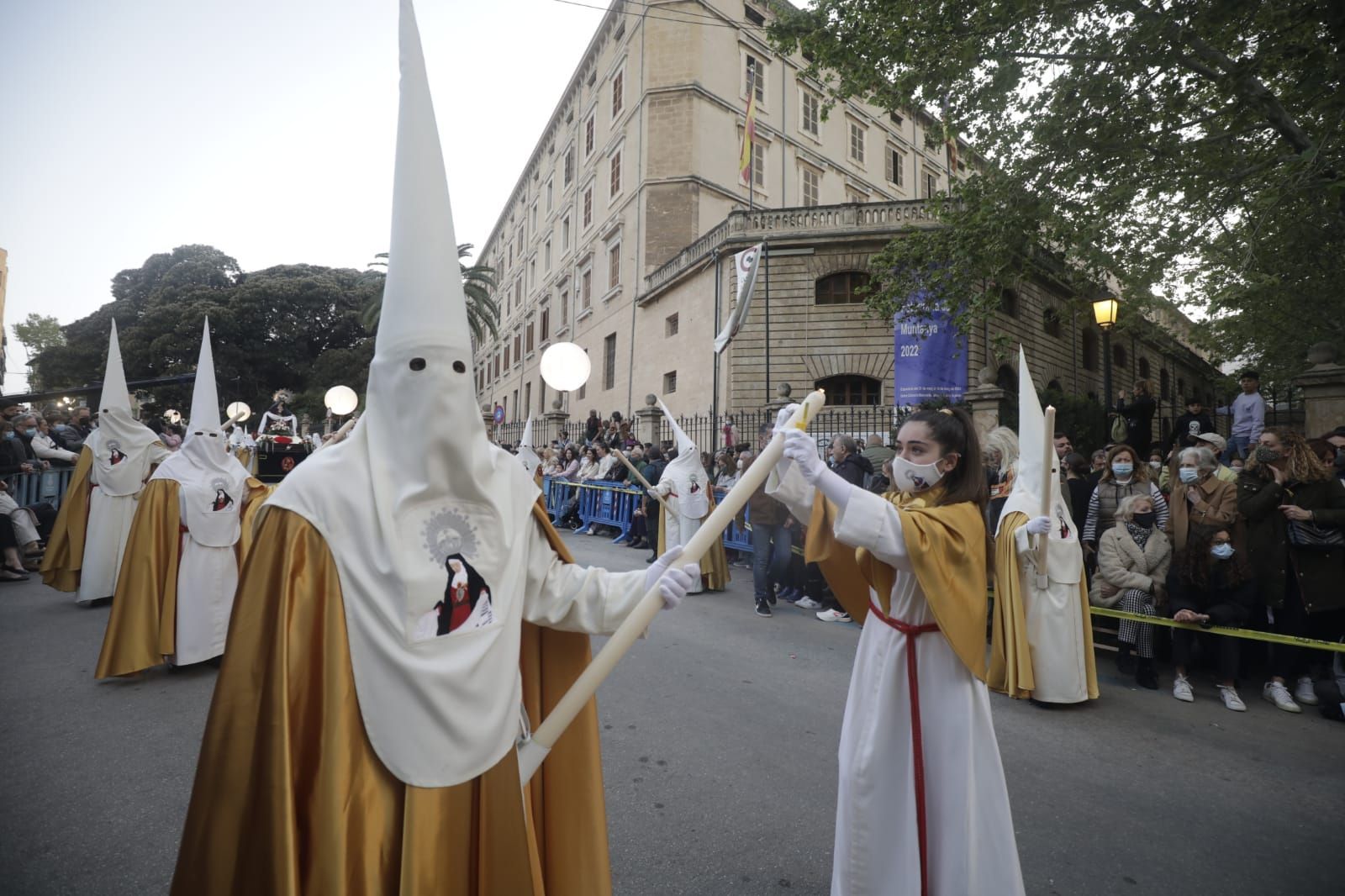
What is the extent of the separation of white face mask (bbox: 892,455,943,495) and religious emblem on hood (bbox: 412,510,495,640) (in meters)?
1.56

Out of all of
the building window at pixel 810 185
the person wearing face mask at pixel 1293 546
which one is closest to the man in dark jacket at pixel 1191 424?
the person wearing face mask at pixel 1293 546

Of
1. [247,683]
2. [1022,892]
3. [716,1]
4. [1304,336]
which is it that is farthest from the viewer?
[716,1]

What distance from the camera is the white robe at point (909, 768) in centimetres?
209

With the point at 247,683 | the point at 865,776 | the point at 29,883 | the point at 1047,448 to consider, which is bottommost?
the point at 29,883

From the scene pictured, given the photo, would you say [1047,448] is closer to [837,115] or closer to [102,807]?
[102,807]

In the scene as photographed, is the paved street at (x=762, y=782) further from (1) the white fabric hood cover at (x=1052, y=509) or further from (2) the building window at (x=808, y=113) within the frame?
(2) the building window at (x=808, y=113)

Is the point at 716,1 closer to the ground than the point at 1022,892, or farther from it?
farther from it

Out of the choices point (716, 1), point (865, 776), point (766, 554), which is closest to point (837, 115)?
point (716, 1)

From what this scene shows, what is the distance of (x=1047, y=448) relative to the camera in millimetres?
2936

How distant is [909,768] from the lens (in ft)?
7.30

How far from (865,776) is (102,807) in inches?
136

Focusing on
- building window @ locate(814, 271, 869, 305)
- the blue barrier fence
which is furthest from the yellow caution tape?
building window @ locate(814, 271, 869, 305)

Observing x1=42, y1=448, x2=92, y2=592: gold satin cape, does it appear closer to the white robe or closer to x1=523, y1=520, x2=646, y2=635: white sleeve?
x1=523, y1=520, x2=646, y2=635: white sleeve

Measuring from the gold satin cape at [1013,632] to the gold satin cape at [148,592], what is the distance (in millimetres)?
5538
